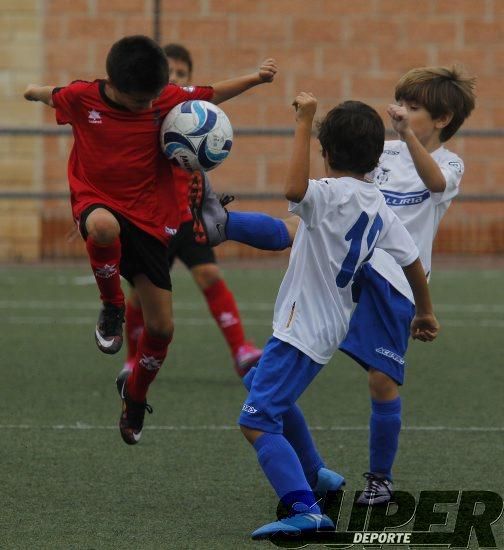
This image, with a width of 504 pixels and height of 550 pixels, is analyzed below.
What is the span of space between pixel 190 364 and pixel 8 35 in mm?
7746

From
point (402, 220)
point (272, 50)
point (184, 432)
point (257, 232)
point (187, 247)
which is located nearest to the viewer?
Answer: point (257, 232)

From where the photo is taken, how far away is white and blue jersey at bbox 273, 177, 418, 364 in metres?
5.10

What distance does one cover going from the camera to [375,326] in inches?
224

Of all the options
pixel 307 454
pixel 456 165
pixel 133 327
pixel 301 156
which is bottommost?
pixel 133 327

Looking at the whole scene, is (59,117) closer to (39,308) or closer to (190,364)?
(190,364)

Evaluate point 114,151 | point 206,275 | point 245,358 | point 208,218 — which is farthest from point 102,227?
point 206,275

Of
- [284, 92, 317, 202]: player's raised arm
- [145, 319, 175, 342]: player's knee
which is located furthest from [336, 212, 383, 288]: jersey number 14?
[145, 319, 175, 342]: player's knee

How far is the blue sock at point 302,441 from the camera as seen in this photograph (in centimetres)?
561

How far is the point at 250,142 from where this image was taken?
1627 cm

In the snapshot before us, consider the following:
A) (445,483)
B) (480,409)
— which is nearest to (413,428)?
(480,409)

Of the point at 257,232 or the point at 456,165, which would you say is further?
the point at 456,165

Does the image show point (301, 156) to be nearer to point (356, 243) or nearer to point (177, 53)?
point (356, 243)

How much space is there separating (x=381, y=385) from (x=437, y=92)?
1248mm

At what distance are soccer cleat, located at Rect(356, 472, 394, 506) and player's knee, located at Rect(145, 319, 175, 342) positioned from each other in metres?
1.31
